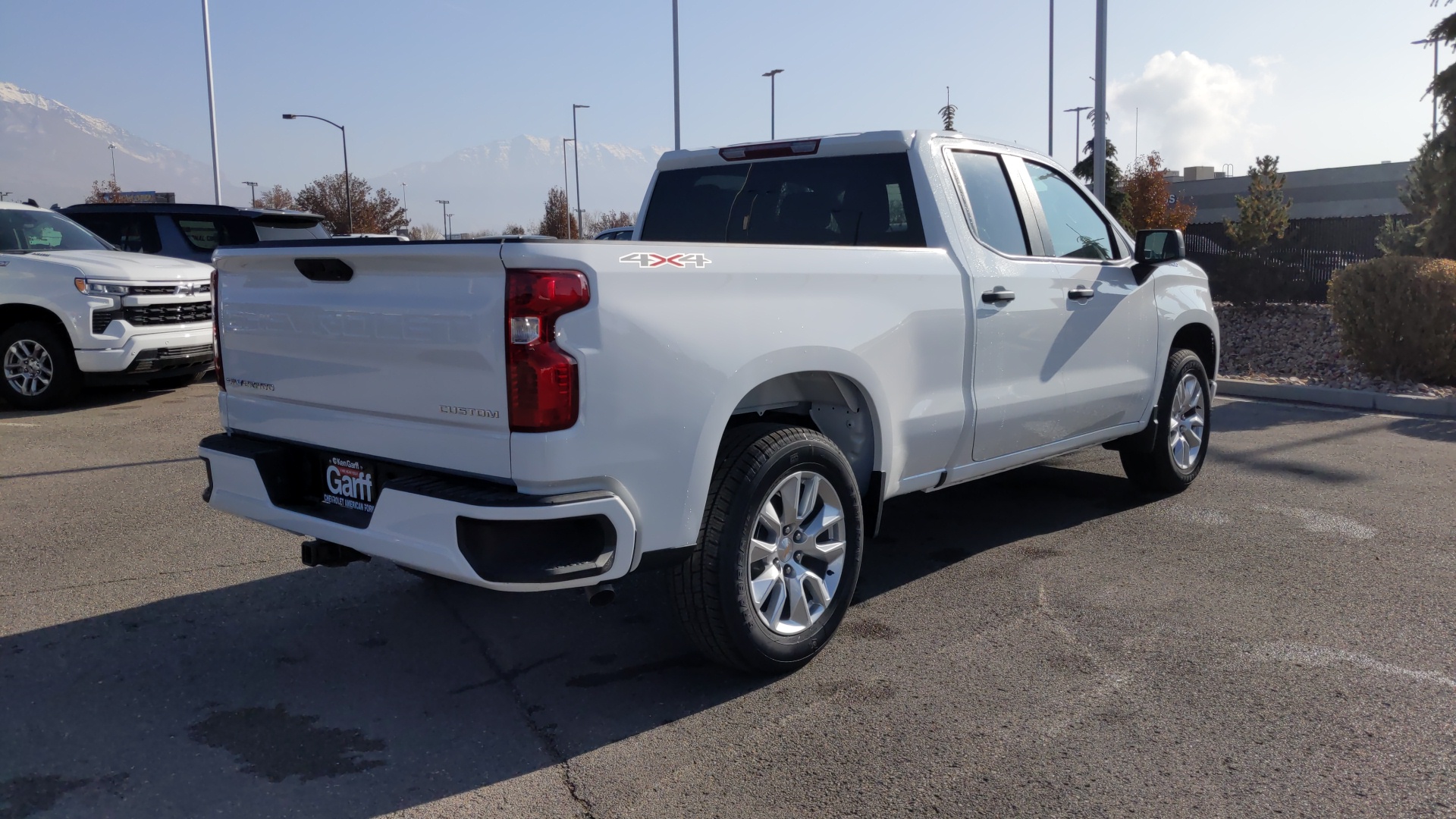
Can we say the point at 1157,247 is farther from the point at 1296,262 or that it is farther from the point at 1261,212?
the point at 1261,212

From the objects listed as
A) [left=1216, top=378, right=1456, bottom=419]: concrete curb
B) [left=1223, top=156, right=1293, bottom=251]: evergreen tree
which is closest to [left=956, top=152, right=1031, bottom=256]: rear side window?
[left=1216, top=378, right=1456, bottom=419]: concrete curb

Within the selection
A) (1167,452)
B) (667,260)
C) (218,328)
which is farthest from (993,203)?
(218,328)

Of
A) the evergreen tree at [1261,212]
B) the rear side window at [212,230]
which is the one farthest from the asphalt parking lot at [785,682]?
the evergreen tree at [1261,212]

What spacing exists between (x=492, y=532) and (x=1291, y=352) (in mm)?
14293

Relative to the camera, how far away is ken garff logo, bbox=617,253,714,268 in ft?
10.8

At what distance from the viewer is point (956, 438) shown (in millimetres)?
4633

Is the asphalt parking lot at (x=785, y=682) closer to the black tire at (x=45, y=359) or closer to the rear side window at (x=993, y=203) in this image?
the rear side window at (x=993, y=203)

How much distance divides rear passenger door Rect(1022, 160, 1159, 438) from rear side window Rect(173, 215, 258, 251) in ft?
30.3

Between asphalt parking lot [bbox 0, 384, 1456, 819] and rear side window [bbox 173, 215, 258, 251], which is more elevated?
rear side window [bbox 173, 215, 258, 251]

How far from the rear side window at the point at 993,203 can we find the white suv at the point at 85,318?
719 centimetres

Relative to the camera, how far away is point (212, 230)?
39.5 ft

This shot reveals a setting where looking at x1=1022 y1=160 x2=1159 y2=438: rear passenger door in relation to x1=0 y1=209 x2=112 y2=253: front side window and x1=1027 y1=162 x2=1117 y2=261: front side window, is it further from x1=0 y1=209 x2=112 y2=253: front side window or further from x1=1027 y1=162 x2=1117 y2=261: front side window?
x1=0 y1=209 x2=112 y2=253: front side window

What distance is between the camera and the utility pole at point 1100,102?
15.7 meters

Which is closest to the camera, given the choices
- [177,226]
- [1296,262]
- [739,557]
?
[739,557]
